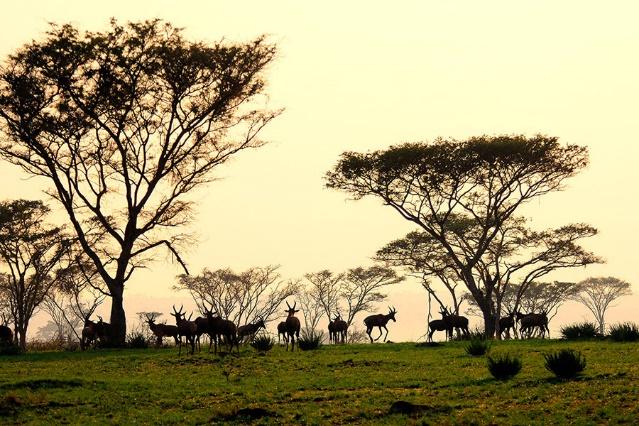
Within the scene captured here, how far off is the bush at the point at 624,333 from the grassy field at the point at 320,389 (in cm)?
166

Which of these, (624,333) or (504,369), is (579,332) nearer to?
(624,333)

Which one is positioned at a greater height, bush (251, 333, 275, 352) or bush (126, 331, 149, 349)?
bush (126, 331, 149, 349)

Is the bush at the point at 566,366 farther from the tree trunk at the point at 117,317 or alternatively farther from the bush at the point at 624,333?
the tree trunk at the point at 117,317

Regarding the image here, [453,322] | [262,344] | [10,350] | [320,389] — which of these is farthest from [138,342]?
[320,389]

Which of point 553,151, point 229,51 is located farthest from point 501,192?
point 229,51

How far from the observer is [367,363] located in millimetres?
31797

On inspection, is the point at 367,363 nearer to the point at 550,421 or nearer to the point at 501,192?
the point at 550,421

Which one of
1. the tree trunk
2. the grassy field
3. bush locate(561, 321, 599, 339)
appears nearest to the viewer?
the grassy field

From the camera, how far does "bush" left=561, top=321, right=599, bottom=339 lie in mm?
39669

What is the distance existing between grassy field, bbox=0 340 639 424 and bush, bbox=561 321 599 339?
14.4 ft

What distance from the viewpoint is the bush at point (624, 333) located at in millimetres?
36406

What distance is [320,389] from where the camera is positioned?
84.5 ft

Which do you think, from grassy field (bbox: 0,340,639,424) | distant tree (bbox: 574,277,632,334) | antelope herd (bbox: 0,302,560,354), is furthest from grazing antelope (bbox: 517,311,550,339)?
distant tree (bbox: 574,277,632,334)

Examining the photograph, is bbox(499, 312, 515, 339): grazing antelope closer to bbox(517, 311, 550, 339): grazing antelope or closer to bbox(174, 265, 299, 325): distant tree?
bbox(517, 311, 550, 339): grazing antelope
